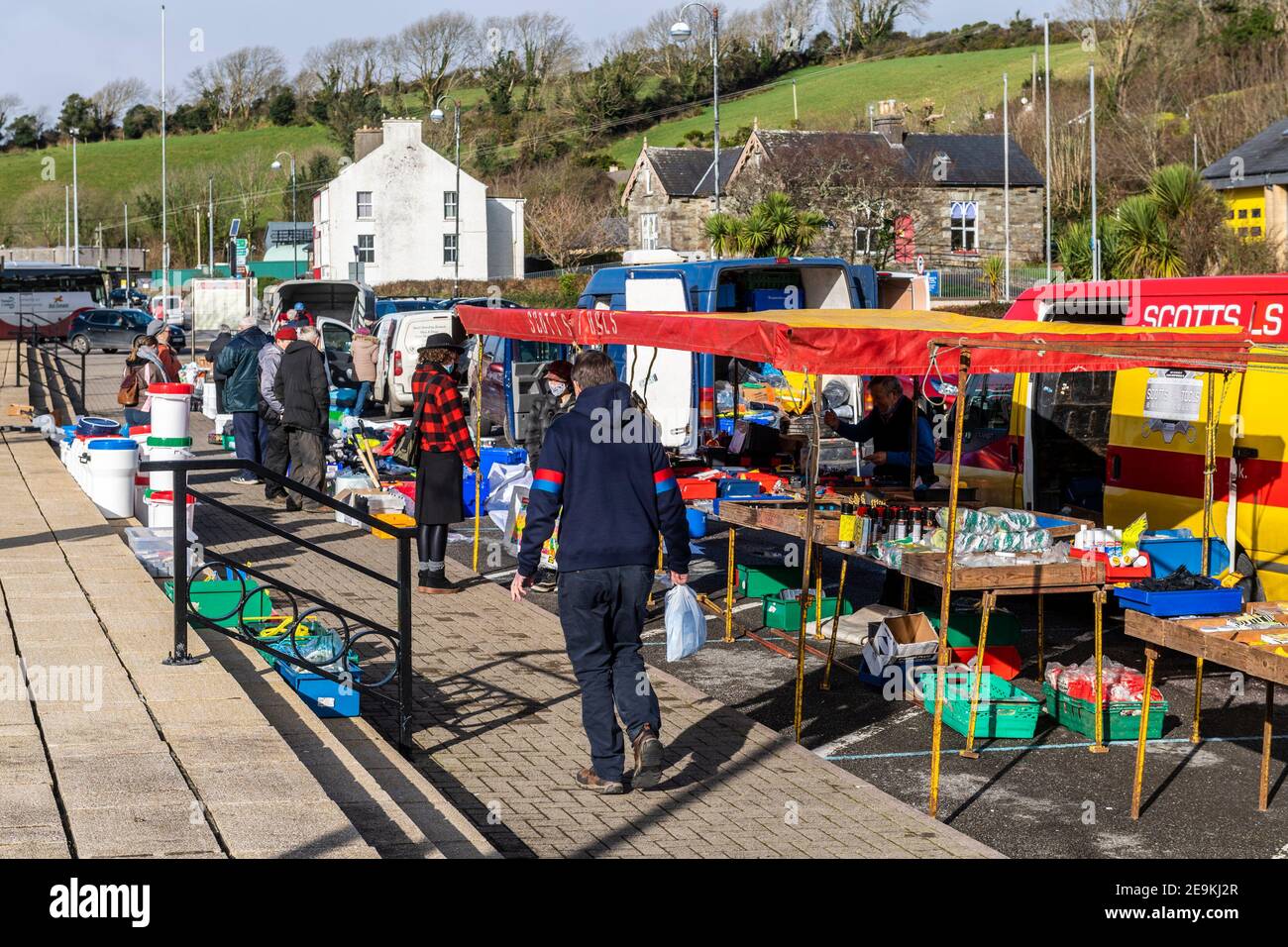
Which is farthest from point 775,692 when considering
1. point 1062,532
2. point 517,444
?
point 517,444

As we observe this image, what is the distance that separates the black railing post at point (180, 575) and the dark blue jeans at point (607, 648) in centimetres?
201

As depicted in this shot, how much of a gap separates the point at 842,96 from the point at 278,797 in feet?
340

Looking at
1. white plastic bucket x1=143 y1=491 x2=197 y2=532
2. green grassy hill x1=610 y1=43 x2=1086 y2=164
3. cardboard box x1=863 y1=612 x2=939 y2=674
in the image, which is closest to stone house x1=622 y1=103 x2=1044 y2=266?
green grassy hill x1=610 y1=43 x2=1086 y2=164

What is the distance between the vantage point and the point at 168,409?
13641 millimetres

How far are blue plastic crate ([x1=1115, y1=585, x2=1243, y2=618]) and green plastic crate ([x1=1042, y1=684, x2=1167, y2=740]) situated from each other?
1.17m

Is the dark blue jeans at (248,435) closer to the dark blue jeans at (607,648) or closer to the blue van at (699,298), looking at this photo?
the blue van at (699,298)

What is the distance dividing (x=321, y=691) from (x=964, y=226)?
189 feet

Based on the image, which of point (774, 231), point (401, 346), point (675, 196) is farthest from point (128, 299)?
point (401, 346)

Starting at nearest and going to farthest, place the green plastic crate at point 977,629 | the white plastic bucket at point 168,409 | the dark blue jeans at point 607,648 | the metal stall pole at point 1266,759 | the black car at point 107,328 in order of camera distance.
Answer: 1. the dark blue jeans at point 607,648
2. the metal stall pole at point 1266,759
3. the green plastic crate at point 977,629
4. the white plastic bucket at point 168,409
5. the black car at point 107,328

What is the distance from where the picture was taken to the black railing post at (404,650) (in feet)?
24.5

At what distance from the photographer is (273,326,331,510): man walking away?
50.1 feet

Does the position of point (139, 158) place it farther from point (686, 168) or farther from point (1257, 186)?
point (1257, 186)

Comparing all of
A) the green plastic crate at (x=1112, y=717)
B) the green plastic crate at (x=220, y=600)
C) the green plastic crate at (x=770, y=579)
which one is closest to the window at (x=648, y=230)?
the green plastic crate at (x=770, y=579)

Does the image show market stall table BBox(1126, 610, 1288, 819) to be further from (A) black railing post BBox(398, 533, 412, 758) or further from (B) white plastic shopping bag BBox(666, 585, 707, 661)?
(A) black railing post BBox(398, 533, 412, 758)
